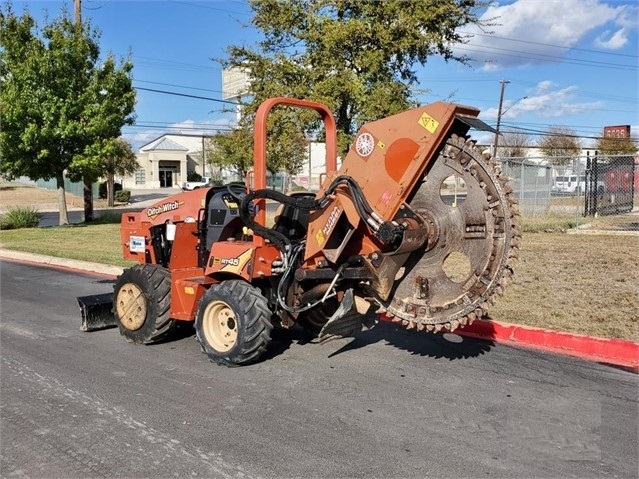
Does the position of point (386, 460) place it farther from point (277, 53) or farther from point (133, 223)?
point (277, 53)

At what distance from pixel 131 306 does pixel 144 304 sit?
0.27 metres

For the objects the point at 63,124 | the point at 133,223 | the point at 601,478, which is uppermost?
the point at 63,124

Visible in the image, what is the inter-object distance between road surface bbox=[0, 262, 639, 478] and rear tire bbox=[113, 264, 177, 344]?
20cm

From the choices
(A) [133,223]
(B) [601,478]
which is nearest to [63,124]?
(A) [133,223]

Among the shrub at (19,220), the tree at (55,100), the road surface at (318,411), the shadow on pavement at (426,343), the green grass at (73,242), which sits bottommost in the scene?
the road surface at (318,411)

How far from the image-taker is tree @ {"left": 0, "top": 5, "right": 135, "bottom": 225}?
21328mm

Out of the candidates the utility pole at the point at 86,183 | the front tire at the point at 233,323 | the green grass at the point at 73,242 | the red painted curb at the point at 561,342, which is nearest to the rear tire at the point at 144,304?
the front tire at the point at 233,323

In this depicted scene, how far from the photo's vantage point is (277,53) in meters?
19.0

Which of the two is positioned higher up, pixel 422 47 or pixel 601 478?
pixel 422 47

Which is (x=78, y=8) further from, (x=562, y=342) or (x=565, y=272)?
(x=562, y=342)

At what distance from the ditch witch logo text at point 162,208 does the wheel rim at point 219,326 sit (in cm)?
142

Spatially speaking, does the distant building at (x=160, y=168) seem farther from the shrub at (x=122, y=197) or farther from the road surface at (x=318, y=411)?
the road surface at (x=318, y=411)

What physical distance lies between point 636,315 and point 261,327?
467 centimetres

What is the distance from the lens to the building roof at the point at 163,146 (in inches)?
3190
